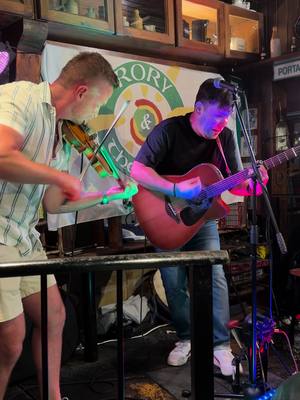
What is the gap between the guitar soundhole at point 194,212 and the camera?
2654 mm

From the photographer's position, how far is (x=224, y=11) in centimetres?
354

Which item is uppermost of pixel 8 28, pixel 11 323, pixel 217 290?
pixel 8 28

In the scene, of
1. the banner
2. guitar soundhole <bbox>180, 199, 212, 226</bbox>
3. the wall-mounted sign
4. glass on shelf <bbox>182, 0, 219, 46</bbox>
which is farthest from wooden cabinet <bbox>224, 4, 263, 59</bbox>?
guitar soundhole <bbox>180, 199, 212, 226</bbox>

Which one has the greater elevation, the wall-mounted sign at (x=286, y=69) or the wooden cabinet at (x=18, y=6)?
the wooden cabinet at (x=18, y=6)

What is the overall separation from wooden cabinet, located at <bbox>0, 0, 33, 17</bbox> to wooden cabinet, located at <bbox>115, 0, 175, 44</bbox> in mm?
642

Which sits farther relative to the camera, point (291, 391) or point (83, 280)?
point (83, 280)

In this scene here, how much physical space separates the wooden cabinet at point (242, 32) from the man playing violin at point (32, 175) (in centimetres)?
218

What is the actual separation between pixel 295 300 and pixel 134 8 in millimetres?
2542

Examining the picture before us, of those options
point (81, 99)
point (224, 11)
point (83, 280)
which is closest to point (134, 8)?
point (224, 11)

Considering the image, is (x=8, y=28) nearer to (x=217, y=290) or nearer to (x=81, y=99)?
(x=81, y=99)

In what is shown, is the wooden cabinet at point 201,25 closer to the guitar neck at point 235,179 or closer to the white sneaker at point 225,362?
the guitar neck at point 235,179

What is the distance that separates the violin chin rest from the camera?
182 cm

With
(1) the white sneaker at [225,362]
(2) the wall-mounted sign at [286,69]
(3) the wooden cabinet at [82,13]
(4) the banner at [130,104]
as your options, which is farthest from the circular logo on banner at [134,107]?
(1) the white sneaker at [225,362]

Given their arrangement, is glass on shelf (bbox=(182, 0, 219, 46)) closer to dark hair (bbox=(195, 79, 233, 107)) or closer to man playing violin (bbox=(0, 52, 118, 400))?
dark hair (bbox=(195, 79, 233, 107))
